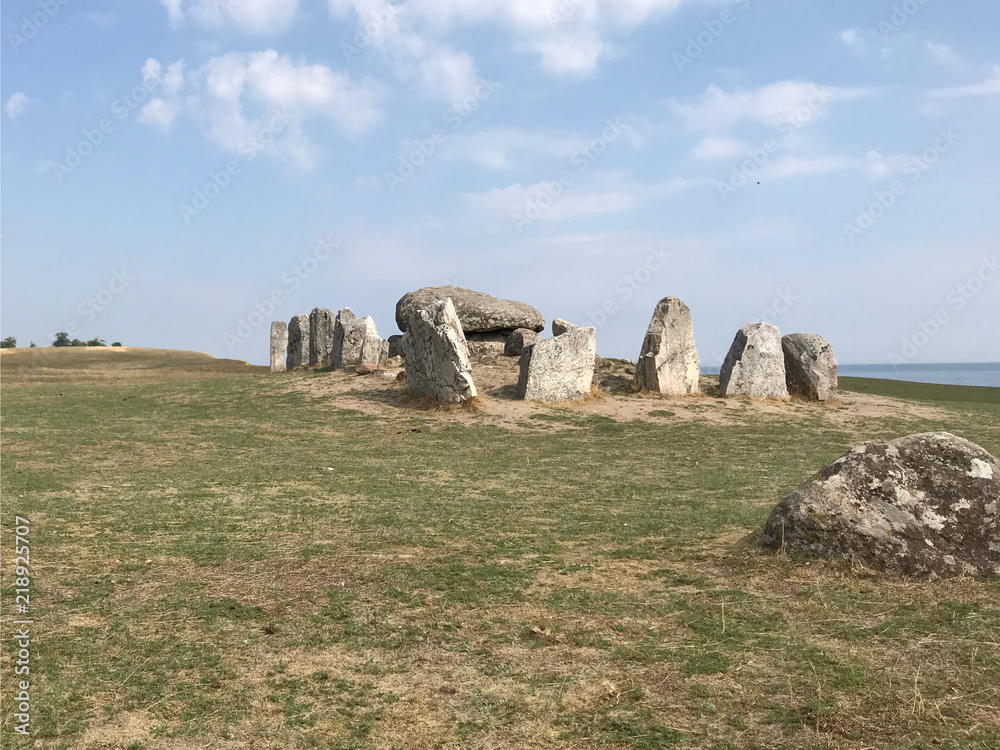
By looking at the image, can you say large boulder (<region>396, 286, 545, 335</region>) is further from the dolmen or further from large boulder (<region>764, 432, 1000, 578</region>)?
large boulder (<region>764, 432, 1000, 578</region>)

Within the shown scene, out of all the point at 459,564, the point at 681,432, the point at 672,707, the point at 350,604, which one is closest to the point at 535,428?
the point at 681,432

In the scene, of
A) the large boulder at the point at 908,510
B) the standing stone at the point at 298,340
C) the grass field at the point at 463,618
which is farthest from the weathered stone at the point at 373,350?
the large boulder at the point at 908,510

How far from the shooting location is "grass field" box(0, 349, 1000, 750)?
389 centimetres

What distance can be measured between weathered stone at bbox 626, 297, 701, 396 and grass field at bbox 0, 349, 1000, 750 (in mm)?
9231

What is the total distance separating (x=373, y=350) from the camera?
26484 mm

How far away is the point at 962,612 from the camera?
17.3ft

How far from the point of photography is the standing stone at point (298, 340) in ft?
105

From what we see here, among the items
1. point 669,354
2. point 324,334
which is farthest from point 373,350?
point 669,354

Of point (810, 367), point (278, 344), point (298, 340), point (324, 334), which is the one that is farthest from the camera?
point (278, 344)

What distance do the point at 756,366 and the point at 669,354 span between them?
250 cm

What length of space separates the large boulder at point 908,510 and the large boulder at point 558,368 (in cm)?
1351

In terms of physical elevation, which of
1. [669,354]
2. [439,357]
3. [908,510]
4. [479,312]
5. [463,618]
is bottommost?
[463,618]

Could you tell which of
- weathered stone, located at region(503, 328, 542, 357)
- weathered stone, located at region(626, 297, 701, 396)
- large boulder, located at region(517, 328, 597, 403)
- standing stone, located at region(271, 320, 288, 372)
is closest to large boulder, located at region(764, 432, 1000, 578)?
large boulder, located at region(517, 328, 597, 403)

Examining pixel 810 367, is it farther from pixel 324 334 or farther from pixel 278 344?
pixel 278 344
